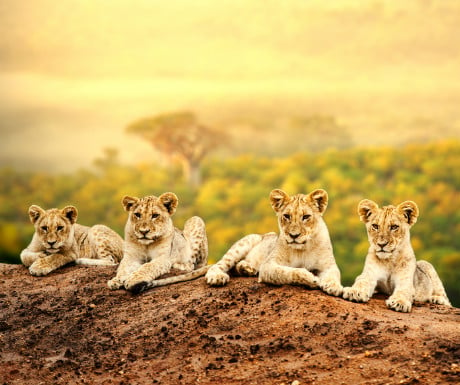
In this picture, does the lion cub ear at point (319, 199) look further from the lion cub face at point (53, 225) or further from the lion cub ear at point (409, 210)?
the lion cub face at point (53, 225)

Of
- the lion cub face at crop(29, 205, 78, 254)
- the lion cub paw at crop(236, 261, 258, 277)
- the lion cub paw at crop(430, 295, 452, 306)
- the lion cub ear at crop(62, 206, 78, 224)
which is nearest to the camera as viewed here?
the lion cub paw at crop(430, 295, 452, 306)

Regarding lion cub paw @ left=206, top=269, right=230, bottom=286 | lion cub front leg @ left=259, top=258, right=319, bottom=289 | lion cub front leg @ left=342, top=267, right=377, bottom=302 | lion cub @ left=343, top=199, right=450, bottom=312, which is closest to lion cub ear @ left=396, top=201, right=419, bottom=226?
lion cub @ left=343, top=199, right=450, bottom=312

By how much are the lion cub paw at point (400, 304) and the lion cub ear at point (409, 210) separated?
41.2 inches

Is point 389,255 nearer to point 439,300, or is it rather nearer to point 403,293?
point 403,293

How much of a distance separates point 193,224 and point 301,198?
12.6 feet

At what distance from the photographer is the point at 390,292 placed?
37.3ft

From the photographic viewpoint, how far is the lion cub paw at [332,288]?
10703 millimetres

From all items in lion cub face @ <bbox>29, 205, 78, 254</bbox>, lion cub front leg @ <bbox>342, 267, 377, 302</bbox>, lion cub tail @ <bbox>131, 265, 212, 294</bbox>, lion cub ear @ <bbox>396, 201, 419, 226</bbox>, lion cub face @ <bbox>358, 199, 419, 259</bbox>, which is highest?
lion cub ear @ <bbox>396, 201, 419, 226</bbox>

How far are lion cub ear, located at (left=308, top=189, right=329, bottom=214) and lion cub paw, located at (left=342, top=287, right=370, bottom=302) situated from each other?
3.62ft

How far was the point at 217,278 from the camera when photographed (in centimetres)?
1168

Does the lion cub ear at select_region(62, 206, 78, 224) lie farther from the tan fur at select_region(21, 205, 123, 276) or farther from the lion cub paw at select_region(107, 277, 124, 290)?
the lion cub paw at select_region(107, 277, 124, 290)

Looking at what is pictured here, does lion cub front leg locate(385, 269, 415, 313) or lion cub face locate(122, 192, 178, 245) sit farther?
lion cub face locate(122, 192, 178, 245)

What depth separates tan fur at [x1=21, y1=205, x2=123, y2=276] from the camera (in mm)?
13773

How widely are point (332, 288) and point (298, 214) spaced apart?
3.33ft
